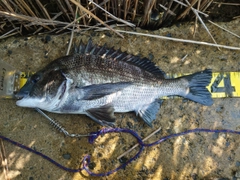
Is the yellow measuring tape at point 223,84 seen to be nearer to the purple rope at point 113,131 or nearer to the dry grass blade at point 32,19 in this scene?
the purple rope at point 113,131

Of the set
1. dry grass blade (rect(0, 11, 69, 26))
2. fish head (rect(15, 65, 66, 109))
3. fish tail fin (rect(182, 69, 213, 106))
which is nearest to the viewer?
fish head (rect(15, 65, 66, 109))

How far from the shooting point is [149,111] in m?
3.00

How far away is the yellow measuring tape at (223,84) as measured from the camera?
3.11m

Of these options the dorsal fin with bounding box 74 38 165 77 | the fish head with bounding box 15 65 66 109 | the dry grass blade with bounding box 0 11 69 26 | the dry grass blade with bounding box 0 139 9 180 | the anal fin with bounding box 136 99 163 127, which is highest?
the dry grass blade with bounding box 0 11 69 26

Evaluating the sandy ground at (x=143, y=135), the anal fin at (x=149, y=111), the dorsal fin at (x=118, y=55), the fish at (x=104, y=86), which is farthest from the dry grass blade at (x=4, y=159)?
the anal fin at (x=149, y=111)

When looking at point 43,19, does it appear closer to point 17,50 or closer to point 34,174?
point 17,50

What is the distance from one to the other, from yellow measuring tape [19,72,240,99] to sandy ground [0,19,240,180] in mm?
82

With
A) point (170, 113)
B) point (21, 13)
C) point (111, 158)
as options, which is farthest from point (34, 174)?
point (21, 13)

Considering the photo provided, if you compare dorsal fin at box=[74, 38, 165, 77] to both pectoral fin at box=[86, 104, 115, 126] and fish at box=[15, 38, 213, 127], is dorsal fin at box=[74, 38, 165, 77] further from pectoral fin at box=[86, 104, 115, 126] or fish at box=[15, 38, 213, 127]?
pectoral fin at box=[86, 104, 115, 126]

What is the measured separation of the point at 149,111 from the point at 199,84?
670 millimetres

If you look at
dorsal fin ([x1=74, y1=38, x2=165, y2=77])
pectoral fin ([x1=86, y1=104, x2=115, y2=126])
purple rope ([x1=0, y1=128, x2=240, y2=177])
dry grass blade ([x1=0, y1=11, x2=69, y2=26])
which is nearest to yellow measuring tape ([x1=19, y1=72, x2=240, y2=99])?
dorsal fin ([x1=74, y1=38, x2=165, y2=77])

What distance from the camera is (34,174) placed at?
293cm

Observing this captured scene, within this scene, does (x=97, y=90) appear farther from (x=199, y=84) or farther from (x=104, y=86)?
(x=199, y=84)

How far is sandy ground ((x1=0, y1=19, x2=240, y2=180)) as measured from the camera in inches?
116
